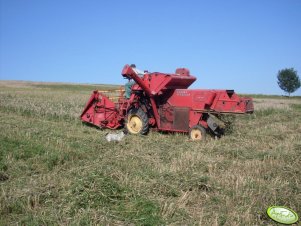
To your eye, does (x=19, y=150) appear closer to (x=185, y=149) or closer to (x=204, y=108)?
(x=185, y=149)

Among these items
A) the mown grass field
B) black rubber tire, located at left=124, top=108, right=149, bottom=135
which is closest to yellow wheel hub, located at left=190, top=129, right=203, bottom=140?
the mown grass field

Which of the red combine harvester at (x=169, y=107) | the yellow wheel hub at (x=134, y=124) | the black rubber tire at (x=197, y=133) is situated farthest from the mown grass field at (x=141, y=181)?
the yellow wheel hub at (x=134, y=124)

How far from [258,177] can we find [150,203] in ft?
7.30

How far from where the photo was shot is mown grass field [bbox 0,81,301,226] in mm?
4625

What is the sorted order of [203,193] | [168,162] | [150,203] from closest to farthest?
[150,203] < [203,193] < [168,162]

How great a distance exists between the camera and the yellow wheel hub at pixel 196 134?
401 inches

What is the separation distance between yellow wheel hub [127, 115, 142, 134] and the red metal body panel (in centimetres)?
35

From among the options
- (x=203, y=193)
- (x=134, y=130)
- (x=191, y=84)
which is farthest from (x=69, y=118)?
(x=203, y=193)

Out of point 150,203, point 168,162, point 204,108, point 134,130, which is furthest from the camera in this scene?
point 134,130

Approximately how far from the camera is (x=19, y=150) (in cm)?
741

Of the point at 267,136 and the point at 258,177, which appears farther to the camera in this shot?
the point at 267,136

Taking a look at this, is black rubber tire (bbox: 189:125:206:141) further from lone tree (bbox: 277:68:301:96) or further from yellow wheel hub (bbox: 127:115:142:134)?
lone tree (bbox: 277:68:301:96)

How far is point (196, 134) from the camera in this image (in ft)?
33.7

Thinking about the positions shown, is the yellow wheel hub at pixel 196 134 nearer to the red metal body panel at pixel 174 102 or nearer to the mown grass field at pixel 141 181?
the red metal body panel at pixel 174 102
